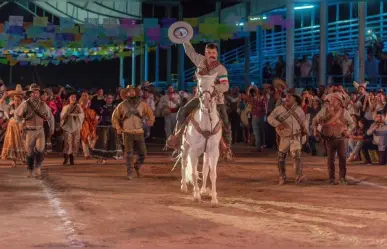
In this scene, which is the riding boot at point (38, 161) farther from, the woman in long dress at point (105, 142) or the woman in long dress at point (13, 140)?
the woman in long dress at point (105, 142)

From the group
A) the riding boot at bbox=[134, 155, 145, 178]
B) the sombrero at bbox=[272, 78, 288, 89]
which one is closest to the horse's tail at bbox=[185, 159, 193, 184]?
the riding boot at bbox=[134, 155, 145, 178]

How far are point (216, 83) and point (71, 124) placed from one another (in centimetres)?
831

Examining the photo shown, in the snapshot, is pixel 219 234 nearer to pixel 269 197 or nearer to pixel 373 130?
pixel 269 197

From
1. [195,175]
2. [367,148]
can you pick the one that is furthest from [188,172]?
[367,148]

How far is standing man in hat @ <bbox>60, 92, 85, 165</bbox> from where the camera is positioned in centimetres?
1950

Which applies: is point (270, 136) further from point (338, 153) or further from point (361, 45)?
point (338, 153)

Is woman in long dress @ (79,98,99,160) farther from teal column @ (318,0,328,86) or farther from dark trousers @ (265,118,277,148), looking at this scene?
teal column @ (318,0,328,86)

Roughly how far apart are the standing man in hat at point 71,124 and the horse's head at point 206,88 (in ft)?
26.7

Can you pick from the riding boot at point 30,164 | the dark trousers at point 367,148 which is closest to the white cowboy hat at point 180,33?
the riding boot at point 30,164

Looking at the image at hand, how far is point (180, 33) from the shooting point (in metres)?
14.1

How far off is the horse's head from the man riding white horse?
14cm

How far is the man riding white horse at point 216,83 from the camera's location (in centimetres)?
1220

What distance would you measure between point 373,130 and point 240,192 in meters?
6.50

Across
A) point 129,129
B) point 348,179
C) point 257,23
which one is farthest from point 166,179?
point 257,23
